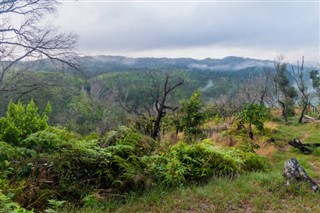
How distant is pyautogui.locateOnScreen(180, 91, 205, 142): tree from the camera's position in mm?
10362

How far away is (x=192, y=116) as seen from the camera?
34.1 ft

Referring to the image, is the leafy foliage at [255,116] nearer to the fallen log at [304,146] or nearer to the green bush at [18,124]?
the fallen log at [304,146]

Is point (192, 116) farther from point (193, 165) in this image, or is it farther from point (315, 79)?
point (315, 79)

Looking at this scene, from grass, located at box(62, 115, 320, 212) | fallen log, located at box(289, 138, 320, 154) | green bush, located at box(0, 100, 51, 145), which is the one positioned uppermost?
green bush, located at box(0, 100, 51, 145)

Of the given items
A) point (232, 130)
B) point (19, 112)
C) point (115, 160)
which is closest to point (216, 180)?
point (115, 160)

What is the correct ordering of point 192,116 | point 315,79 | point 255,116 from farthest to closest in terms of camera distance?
point 315,79, point 192,116, point 255,116

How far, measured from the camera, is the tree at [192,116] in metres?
10.4

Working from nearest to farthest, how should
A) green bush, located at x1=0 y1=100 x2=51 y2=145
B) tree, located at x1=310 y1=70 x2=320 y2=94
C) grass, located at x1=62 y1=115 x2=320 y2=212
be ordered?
grass, located at x1=62 y1=115 x2=320 y2=212 → green bush, located at x1=0 y1=100 x2=51 y2=145 → tree, located at x1=310 y1=70 x2=320 y2=94

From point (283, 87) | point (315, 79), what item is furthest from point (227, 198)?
point (315, 79)

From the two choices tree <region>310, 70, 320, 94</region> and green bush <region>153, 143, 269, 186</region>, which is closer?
green bush <region>153, 143, 269, 186</region>

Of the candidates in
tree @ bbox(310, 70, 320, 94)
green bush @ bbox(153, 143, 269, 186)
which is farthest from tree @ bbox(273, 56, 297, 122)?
green bush @ bbox(153, 143, 269, 186)

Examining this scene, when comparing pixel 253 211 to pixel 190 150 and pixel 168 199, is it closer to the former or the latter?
pixel 168 199

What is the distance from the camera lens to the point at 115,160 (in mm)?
4078

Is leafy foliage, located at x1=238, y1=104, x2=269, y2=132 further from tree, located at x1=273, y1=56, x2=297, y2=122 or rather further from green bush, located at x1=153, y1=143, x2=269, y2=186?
tree, located at x1=273, y1=56, x2=297, y2=122
